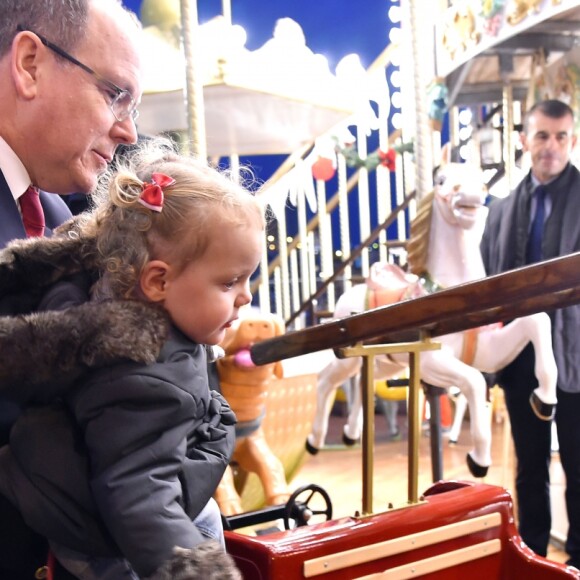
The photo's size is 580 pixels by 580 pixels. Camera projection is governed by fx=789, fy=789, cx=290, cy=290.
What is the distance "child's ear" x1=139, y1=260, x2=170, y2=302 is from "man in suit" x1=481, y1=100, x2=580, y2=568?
5.75 ft

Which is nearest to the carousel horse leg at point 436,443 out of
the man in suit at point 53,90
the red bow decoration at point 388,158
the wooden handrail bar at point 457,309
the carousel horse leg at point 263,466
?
the carousel horse leg at point 263,466

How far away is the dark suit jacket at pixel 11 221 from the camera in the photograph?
93cm

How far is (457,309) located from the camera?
1102 millimetres

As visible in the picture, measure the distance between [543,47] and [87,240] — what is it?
329 cm

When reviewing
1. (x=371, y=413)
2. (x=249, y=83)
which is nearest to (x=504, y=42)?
(x=249, y=83)

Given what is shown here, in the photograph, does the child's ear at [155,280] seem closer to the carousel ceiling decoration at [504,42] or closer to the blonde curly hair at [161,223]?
the blonde curly hair at [161,223]

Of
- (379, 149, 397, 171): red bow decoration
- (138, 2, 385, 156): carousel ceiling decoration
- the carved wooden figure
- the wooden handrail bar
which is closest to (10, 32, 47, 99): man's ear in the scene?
the wooden handrail bar

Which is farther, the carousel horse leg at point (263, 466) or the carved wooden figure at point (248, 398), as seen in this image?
the carousel horse leg at point (263, 466)

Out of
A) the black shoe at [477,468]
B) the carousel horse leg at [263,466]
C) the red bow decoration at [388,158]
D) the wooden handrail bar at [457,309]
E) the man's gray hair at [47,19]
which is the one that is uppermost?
the man's gray hair at [47,19]

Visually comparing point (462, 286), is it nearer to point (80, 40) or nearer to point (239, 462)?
point (80, 40)

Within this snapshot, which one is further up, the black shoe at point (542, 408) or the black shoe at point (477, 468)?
the black shoe at point (542, 408)

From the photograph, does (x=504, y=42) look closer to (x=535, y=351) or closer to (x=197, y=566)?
(x=535, y=351)

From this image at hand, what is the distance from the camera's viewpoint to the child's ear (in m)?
0.87

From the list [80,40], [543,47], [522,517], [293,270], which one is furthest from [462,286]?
[293,270]
